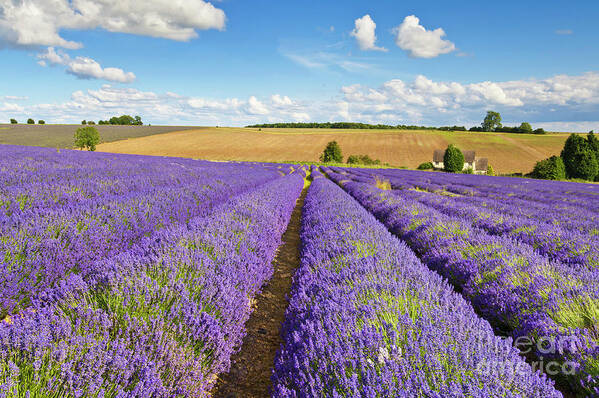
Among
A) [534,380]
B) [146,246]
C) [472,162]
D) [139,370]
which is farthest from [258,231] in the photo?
[472,162]

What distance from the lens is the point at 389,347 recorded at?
1.35 metres

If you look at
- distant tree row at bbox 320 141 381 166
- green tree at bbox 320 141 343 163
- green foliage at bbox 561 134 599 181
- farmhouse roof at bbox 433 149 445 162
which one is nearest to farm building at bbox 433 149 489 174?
Answer: farmhouse roof at bbox 433 149 445 162

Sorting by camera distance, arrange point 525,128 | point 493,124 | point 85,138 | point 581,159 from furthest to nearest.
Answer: point 493,124, point 525,128, point 85,138, point 581,159

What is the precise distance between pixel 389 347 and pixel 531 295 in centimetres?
180

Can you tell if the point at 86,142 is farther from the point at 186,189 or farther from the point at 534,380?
the point at 534,380

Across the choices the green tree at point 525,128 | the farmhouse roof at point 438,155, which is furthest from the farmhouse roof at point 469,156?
the green tree at point 525,128

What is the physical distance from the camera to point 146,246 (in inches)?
105

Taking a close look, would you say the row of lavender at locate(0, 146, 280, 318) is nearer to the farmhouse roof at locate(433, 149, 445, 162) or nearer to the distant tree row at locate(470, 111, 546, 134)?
the farmhouse roof at locate(433, 149, 445, 162)

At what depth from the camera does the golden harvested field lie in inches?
1863

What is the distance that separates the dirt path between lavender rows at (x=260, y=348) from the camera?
1966 mm

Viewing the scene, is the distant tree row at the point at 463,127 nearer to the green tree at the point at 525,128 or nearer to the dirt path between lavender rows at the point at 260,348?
the green tree at the point at 525,128

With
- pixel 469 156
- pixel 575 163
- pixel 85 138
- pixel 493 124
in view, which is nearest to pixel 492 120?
pixel 493 124

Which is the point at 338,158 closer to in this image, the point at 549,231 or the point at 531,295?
the point at 549,231

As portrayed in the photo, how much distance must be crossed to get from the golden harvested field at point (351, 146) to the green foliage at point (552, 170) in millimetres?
10646
